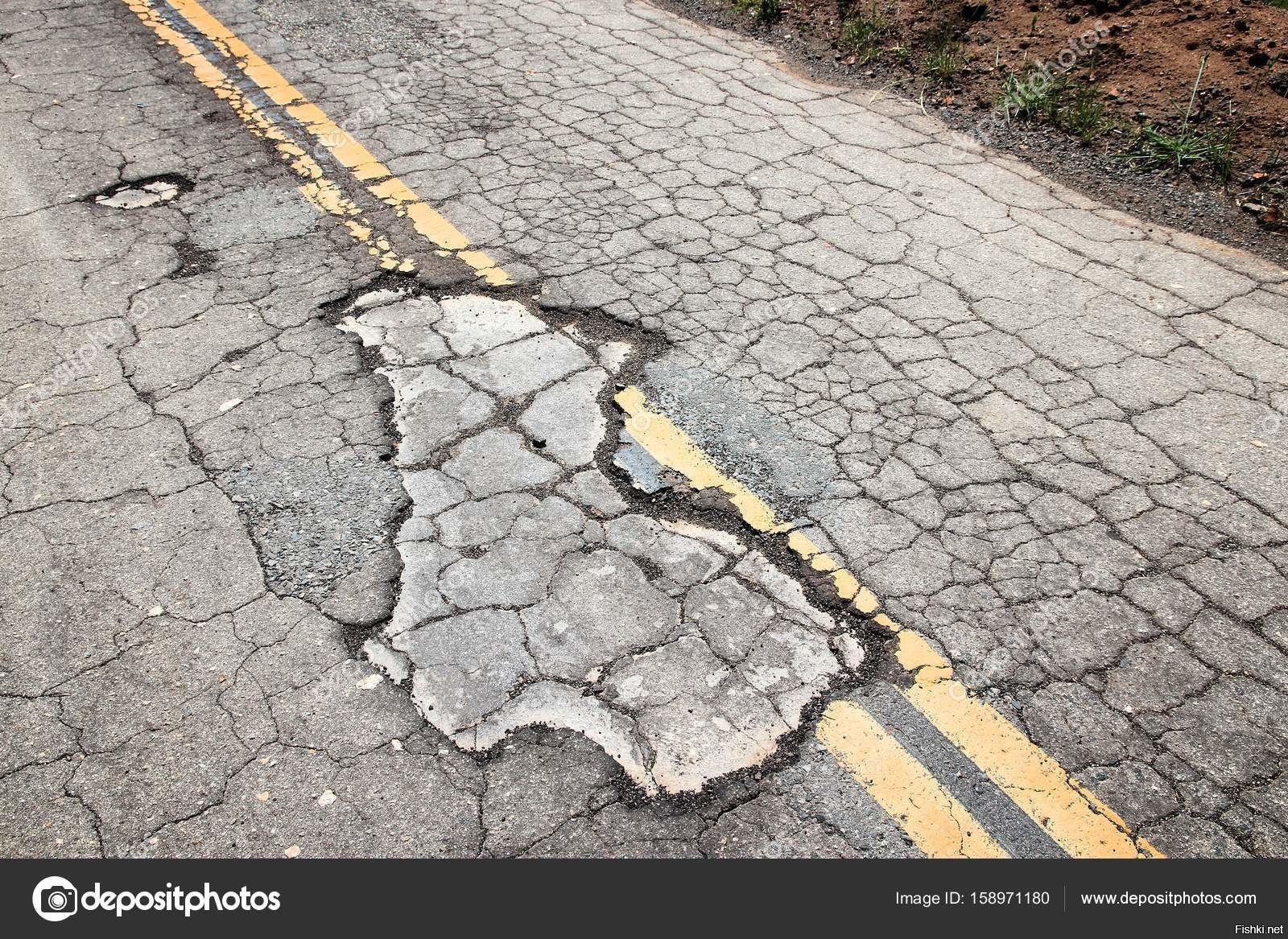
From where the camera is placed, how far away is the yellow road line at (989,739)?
2.38m

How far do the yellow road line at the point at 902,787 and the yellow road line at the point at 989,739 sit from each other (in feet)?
0.46

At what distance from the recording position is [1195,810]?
2.43 metres

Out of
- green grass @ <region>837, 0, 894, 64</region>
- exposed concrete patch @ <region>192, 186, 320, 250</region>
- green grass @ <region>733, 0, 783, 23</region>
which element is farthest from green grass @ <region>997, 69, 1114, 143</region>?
exposed concrete patch @ <region>192, 186, 320, 250</region>

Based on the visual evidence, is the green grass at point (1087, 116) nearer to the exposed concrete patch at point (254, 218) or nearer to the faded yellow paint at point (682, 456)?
the faded yellow paint at point (682, 456)

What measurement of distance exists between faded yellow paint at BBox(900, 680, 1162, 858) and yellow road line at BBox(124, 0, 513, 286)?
2656 millimetres

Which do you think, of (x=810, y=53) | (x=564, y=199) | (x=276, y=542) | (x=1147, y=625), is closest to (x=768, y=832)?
(x=1147, y=625)

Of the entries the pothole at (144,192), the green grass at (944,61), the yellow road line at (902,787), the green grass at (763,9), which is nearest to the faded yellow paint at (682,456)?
the yellow road line at (902,787)

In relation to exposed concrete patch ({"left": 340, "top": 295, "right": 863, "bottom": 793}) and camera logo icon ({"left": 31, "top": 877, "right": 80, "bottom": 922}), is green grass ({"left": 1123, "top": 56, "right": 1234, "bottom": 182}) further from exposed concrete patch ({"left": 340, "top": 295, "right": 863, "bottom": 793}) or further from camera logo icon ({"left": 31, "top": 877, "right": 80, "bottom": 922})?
camera logo icon ({"left": 31, "top": 877, "right": 80, "bottom": 922})

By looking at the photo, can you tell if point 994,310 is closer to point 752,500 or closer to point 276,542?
point 752,500

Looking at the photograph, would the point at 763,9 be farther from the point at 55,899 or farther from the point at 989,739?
the point at 55,899

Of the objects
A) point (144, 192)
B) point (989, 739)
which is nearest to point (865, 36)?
point (144, 192)

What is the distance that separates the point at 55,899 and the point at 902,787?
2047 millimetres

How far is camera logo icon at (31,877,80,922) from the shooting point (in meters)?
2.26

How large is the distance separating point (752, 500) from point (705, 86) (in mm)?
3786
